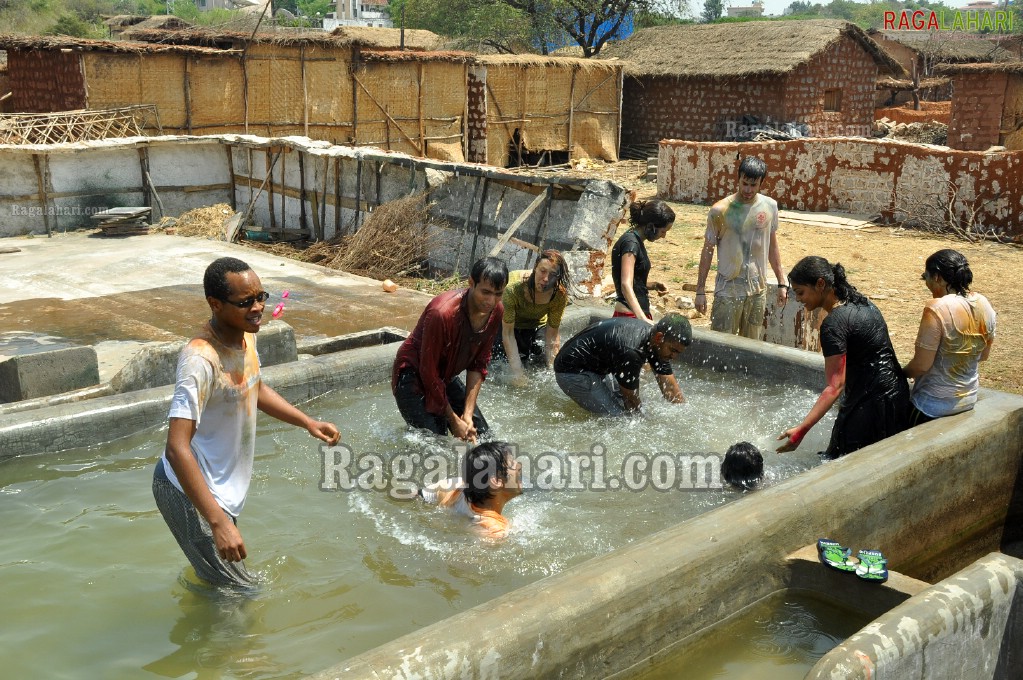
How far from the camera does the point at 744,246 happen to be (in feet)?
23.1

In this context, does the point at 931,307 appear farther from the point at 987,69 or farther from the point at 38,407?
the point at 987,69

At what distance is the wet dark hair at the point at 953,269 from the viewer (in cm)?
507

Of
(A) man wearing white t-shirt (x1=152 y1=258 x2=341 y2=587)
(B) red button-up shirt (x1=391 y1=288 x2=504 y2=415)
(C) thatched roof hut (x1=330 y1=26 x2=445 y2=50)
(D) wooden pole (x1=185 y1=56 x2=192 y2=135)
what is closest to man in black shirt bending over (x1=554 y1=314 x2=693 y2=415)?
(B) red button-up shirt (x1=391 y1=288 x2=504 y2=415)

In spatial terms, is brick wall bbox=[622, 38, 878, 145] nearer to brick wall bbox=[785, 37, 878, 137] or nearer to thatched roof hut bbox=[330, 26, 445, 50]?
brick wall bbox=[785, 37, 878, 137]

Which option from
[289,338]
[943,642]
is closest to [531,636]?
[943,642]

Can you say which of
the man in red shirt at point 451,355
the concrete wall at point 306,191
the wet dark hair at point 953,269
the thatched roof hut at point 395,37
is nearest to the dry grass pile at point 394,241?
the concrete wall at point 306,191

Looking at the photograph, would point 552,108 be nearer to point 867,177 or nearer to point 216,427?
point 867,177

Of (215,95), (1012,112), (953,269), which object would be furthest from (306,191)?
(1012,112)

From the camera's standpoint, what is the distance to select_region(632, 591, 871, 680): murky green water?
397 centimetres

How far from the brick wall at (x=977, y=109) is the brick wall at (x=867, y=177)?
798cm

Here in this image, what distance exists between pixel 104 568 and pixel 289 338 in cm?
297

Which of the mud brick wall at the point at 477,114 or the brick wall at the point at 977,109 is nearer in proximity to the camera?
the brick wall at the point at 977,109

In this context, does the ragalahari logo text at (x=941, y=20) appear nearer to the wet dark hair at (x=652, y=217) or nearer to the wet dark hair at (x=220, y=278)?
the wet dark hair at (x=652, y=217)

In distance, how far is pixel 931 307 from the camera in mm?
5156
